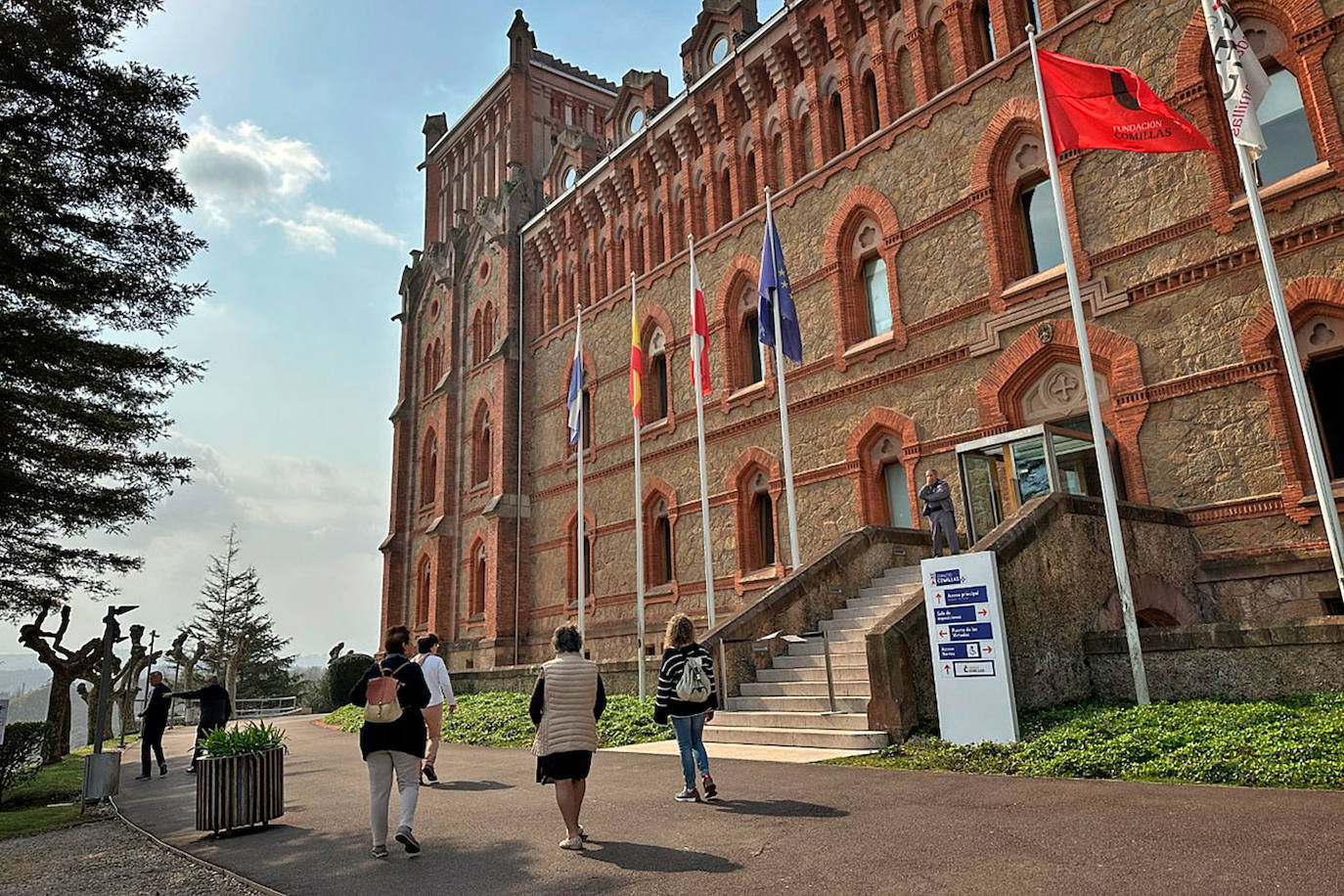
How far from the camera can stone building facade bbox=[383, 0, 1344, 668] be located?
12.3 m

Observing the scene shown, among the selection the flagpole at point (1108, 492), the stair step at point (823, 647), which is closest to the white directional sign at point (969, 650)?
the flagpole at point (1108, 492)

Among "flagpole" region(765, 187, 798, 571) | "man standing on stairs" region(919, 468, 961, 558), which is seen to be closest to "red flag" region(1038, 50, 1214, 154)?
"man standing on stairs" region(919, 468, 961, 558)

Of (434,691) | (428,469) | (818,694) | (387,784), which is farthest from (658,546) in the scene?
(387,784)

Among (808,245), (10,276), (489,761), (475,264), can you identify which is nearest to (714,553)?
(808,245)

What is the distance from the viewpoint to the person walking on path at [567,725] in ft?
20.7

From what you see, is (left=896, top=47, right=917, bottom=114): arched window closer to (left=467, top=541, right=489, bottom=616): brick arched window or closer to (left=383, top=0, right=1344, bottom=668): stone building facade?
(left=383, top=0, right=1344, bottom=668): stone building facade

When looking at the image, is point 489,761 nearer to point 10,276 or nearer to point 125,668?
point 10,276

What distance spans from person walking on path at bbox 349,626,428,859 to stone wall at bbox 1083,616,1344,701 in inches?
324

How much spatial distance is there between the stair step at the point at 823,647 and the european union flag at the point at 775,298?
5710mm

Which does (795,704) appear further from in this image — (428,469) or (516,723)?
(428,469)

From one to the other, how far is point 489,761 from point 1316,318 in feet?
43.5

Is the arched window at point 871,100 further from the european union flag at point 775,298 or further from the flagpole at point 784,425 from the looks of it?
the european union flag at point 775,298

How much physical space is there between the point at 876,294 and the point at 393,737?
1433 centimetres

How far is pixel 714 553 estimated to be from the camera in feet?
67.1
